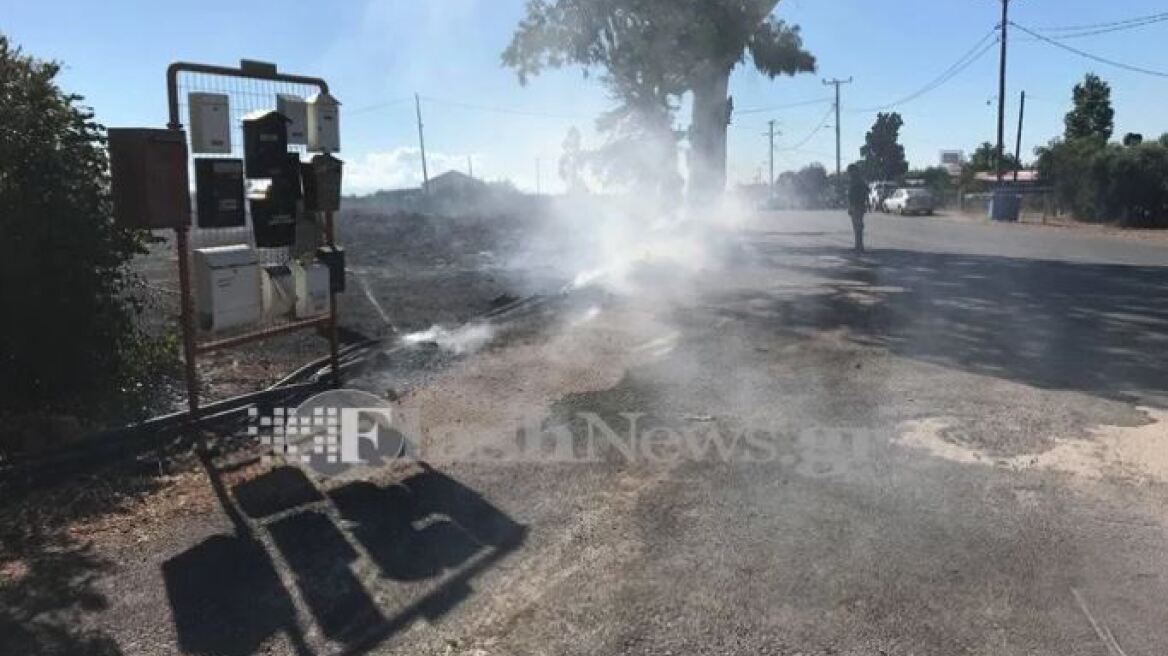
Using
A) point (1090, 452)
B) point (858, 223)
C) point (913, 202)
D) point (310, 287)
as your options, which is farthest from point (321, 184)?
point (913, 202)

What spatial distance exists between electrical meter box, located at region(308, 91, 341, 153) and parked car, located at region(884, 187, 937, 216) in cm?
3520

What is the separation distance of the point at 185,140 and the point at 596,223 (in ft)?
59.0

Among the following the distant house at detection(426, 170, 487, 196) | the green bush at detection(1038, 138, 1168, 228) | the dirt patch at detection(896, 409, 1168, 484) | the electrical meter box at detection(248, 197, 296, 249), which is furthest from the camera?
the distant house at detection(426, 170, 487, 196)

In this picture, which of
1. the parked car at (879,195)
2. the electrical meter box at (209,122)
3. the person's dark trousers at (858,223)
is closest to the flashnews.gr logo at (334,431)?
the electrical meter box at (209,122)

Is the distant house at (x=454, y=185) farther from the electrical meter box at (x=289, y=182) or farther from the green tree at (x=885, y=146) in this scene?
the electrical meter box at (x=289, y=182)

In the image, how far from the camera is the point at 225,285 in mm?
4934

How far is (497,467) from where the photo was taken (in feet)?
14.7

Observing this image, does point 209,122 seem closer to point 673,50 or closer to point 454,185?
point 673,50

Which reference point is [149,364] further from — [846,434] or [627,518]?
[846,434]

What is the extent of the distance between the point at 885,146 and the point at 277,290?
253 ft

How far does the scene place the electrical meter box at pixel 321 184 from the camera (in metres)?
5.39

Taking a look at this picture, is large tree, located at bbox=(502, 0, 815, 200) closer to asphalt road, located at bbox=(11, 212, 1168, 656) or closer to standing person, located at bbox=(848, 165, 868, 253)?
standing person, located at bbox=(848, 165, 868, 253)

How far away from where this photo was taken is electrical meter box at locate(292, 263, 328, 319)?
549 cm

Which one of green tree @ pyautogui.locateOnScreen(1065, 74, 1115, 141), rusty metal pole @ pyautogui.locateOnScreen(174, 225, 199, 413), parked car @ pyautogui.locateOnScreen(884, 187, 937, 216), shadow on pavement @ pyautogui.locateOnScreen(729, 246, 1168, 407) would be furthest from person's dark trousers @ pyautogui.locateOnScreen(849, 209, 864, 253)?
green tree @ pyautogui.locateOnScreen(1065, 74, 1115, 141)
